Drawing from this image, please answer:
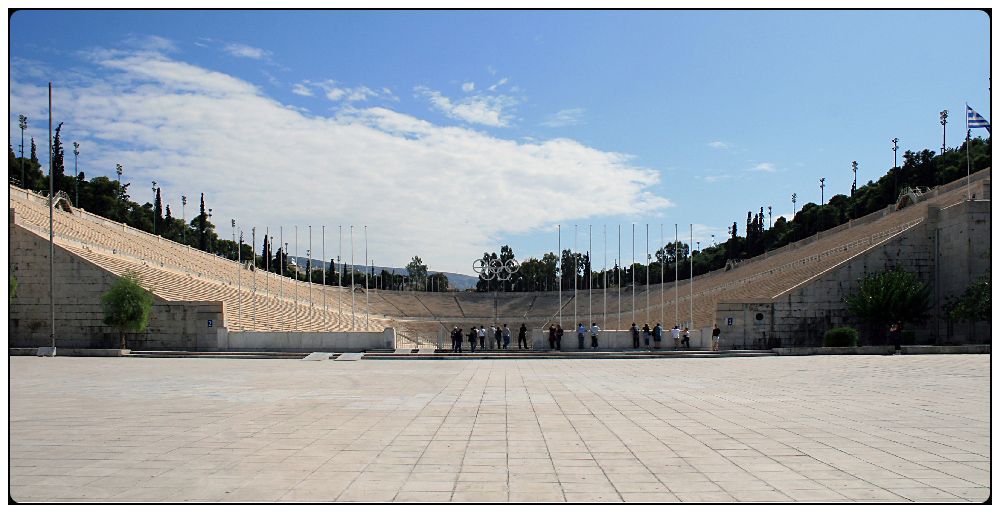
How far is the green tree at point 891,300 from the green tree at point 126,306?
32109 mm

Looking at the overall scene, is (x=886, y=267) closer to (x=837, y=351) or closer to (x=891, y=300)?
(x=891, y=300)

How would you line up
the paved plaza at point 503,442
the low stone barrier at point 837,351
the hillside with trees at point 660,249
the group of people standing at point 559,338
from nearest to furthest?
the paved plaza at point 503,442 < the low stone barrier at point 837,351 < the group of people standing at point 559,338 < the hillside with trees at point 660,249

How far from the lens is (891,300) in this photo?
90.2 ft

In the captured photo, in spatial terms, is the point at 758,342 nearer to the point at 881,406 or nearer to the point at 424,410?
the point at 881,406

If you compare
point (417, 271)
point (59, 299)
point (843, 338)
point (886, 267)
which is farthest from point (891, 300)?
point (417, 271)

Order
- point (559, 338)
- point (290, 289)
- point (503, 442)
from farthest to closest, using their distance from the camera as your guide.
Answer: point (290, 289), point (559, 338), point (503, 442)

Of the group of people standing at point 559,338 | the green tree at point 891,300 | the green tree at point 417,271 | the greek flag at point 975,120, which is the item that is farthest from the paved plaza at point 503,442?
the green tree at point 417,271

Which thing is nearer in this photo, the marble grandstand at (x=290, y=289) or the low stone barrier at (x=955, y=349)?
the low stone barrier at (x=955, y=349)

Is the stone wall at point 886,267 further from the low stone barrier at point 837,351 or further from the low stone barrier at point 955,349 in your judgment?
the low stone barrier at point 955,349

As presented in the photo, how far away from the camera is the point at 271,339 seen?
2672cm

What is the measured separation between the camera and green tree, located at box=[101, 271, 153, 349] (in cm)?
2689

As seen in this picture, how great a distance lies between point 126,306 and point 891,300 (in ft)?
110

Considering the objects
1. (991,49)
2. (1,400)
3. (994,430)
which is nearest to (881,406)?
(994,430)

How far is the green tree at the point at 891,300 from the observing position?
27547mm
